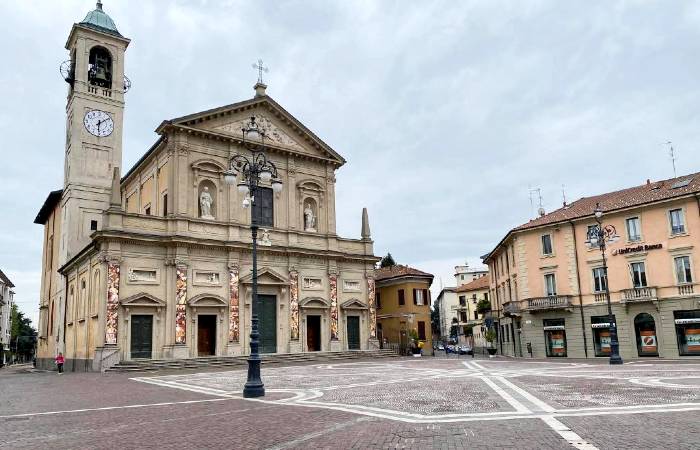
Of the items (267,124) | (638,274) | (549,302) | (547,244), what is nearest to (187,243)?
(267,124)

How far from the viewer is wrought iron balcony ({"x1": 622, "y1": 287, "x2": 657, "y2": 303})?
35.6m

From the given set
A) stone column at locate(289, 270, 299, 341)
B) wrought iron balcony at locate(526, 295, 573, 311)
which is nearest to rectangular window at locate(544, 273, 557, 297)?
wrought iron balcony at locate(526, 295, 573, 311)

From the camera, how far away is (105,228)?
32.8 m

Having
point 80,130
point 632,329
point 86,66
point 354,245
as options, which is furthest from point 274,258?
point 632,329

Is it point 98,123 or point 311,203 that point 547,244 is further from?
point 98,123

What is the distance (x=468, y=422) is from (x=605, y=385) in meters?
8.25

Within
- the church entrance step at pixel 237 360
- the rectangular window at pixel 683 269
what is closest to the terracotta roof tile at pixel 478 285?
the church entrance step at pixel 237 360

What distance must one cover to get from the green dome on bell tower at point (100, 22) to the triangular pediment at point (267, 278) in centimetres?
2320

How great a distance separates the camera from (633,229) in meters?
37.6

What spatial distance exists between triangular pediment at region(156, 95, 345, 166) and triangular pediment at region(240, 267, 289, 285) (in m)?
9.53

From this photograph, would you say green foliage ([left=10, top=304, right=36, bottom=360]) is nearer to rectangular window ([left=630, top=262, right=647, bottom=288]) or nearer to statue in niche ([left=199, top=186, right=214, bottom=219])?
statue in niche ([left=199, top=186, right=214, bottom=219])

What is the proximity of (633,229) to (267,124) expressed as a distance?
87.4ft

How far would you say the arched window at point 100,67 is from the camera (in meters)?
44.0

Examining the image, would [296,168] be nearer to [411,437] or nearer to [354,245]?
[354,245]
